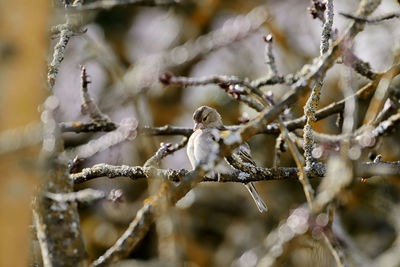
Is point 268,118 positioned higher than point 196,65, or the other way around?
point 196,65

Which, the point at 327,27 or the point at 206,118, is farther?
the point at 206,118

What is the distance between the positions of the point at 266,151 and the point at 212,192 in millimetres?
1290

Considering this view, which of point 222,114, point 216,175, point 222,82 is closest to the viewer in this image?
point 222,82

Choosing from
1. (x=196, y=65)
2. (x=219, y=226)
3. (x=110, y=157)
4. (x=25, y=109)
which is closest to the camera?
(x=25, y=109)

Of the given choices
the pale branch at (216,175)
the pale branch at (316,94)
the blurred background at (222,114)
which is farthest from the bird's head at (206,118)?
the pale branch at (316,94)

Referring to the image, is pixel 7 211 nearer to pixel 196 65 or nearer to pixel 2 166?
pixel 2 166

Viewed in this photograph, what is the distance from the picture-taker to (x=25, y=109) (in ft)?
8.07

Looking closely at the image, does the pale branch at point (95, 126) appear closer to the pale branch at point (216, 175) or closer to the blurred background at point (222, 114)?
the pale branch at point (216, 175)

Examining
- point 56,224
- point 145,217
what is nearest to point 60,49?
point 56,224

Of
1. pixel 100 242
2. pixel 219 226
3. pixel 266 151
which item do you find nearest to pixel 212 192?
pixel 219 226

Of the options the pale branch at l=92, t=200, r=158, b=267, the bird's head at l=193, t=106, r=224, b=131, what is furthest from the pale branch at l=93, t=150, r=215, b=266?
the bird's head at l=193, t=106, r=224, b=131

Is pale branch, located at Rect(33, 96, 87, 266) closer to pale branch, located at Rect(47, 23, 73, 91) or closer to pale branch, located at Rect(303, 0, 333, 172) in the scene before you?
pale branch, located at Rect(47, 23, 73, 91)

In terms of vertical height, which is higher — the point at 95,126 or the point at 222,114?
the point at 222,114

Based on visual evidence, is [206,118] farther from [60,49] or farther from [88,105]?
[60,49]
